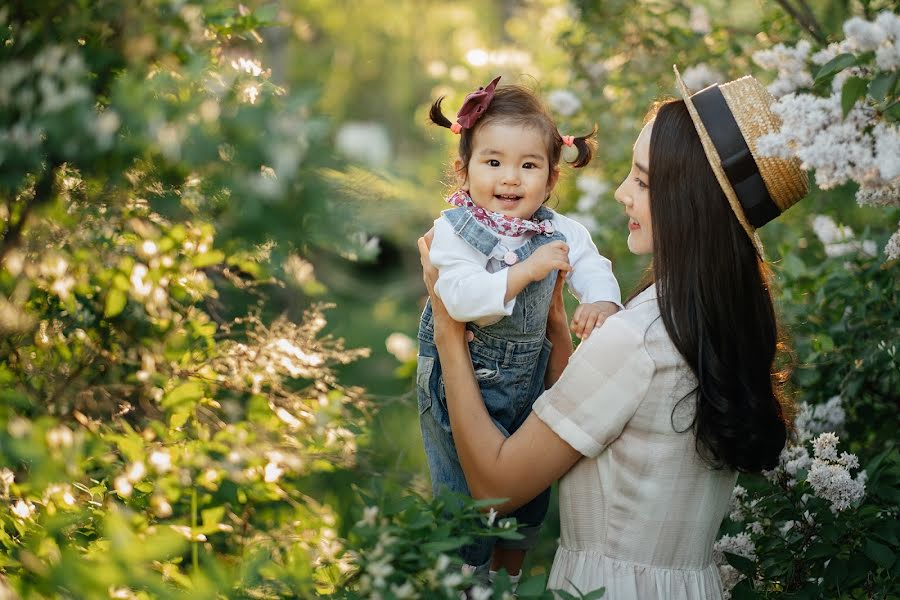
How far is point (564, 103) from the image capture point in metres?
4.87

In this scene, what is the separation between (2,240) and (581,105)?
375 centimetres

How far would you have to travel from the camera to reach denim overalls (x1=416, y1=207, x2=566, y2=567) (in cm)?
220

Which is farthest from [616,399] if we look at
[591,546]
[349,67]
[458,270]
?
[349,67]

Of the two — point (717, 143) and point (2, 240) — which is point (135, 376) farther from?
point (717, 143)

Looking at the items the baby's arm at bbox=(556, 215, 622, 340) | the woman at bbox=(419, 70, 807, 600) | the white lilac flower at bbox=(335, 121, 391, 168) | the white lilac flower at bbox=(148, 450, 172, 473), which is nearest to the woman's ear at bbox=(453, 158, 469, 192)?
the baby's arm at bbox=(556, 215, 622, 340)

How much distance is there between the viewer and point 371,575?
1.46 meters

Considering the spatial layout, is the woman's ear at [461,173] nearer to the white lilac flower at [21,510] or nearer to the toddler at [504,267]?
the toddler at [504,267]

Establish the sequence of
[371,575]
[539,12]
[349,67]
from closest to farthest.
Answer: [371,575] < [539,12] < [349,67]

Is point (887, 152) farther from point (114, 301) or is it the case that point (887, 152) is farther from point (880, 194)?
point (114, 301)

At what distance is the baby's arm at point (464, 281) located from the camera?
205 cm

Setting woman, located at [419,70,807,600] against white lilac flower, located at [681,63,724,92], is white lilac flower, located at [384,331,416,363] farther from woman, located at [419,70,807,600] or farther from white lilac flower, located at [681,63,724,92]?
white lilac flower, located at [681,63,724,92]

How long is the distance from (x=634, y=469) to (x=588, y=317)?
41 cm

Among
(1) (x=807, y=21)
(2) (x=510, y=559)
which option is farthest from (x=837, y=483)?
(1) (x=807, y=21)

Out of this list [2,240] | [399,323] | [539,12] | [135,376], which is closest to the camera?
[2,240]
